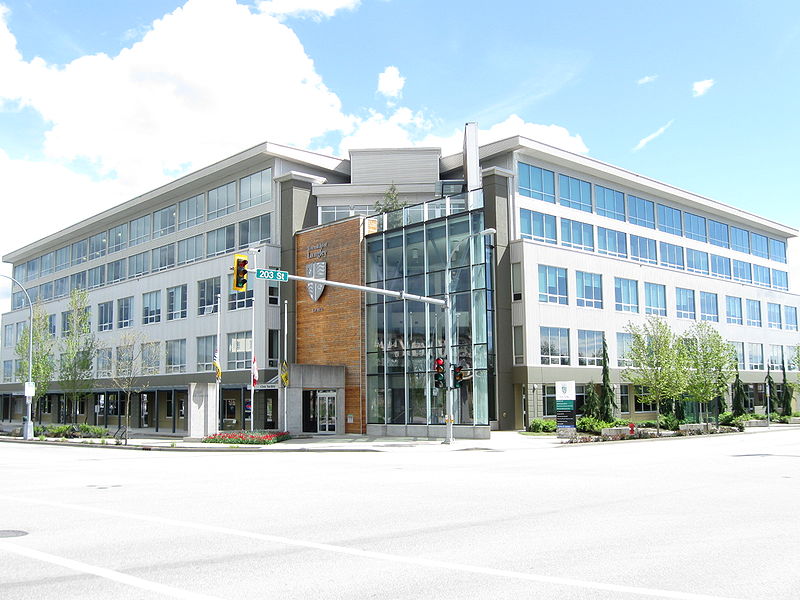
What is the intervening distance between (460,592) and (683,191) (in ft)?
193

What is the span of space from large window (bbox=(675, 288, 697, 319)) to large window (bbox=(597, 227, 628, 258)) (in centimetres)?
584

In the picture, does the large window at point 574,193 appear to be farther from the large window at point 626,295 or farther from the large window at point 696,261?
the large window at point 696,261

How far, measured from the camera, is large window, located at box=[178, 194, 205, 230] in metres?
57.9

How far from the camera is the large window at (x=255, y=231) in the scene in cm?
5138

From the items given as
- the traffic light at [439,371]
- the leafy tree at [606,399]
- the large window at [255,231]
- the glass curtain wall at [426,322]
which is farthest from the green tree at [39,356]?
the leafy tree at [606,399]

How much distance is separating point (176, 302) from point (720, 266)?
44.7m

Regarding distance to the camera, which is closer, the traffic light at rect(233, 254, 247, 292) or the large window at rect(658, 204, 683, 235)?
the traffic light at rect(233, 254, 247, 292)

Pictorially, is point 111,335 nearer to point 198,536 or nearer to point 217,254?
point 217,254

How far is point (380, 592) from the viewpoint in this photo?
23.5ft

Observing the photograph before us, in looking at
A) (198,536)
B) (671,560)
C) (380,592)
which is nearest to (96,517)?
(198,536)

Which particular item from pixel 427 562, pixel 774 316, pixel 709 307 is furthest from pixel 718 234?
pixel 427 562

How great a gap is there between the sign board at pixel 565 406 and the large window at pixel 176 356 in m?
29.7

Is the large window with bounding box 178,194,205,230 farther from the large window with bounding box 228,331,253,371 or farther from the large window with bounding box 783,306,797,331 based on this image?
the large window with bounding box 783,306,797,331

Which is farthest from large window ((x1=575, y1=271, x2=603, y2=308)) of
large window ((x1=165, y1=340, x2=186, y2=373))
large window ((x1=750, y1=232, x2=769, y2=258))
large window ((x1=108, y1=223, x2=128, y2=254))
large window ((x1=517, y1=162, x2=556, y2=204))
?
large window ((x1=108, y1=223, x2=128, y2=254))
